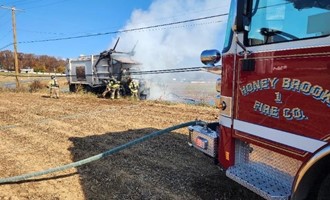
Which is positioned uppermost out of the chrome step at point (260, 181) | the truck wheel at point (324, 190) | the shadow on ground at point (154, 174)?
the truck wheel at point (324, 190)

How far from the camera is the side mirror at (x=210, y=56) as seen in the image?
3.68 meters

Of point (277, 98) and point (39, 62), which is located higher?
point (39, 62)

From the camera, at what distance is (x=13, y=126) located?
827cm

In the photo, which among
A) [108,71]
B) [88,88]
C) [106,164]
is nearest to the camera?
[106,164]

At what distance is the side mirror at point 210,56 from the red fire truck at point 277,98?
0.06 ft

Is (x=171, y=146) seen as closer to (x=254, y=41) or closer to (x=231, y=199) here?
(x=231, y=199)

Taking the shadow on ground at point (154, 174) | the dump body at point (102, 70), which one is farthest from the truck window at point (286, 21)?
the dump body at point (102, 70)

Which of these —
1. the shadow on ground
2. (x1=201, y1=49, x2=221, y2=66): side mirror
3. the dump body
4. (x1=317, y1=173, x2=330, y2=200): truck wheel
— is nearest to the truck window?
(x1=201, y1=49, x2=221, y2=66): side mirror

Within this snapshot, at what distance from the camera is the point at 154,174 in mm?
4742

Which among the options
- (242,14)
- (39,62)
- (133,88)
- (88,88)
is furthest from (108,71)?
(39,62)

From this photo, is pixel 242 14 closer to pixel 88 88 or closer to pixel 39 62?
pixel 88 88

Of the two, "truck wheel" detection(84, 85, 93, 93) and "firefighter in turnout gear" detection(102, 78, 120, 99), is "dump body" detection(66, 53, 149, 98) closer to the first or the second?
"truck wheel" detection(84, 85, 93, 93)

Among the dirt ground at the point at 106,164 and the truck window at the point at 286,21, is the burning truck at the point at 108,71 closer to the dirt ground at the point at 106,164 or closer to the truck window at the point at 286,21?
the dirt ground at the point at 106,164

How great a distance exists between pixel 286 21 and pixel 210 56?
3.46 feet
